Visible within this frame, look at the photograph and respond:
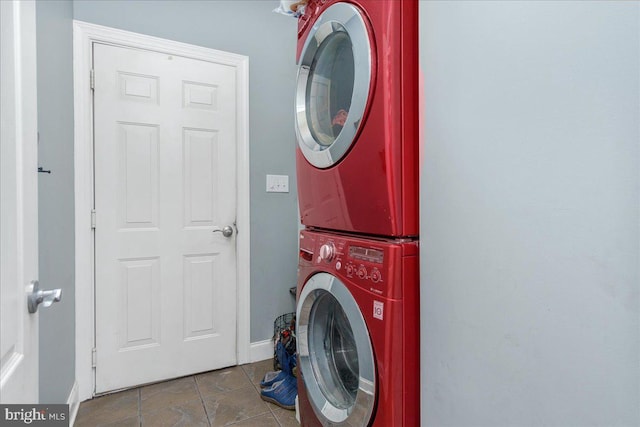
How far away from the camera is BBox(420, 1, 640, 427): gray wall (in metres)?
0.47

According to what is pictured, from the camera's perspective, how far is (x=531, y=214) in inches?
23.1

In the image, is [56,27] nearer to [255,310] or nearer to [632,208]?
[255,310]

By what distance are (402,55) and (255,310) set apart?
191 cm

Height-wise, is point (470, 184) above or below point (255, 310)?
above

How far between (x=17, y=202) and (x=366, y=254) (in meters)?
0.84

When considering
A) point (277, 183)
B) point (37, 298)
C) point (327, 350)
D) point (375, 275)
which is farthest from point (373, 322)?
point (277, 183)

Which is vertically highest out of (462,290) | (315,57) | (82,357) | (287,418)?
(315,57)

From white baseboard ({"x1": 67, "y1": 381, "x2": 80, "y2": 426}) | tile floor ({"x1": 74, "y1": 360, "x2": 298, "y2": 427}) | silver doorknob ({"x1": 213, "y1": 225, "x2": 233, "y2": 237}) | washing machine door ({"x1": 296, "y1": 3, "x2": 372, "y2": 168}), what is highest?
washing machine door ({"x1": 296, "y1": 3, "x2": 372, "y2": 168})

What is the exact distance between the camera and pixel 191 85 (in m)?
2.03

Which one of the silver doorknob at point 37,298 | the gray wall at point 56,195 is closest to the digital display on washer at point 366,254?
the silver doorknob at point 37,298

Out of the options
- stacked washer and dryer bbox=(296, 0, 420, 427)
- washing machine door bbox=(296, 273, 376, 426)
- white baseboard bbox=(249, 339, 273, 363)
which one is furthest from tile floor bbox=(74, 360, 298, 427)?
stacked washer and dryer bbox=(296, 0, 420, 427)

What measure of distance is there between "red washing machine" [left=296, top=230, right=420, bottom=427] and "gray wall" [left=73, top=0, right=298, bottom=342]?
115cm

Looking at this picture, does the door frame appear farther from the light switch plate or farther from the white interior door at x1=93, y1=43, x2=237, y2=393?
the light switch plate

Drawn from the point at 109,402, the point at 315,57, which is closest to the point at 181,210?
the point at 109,402
